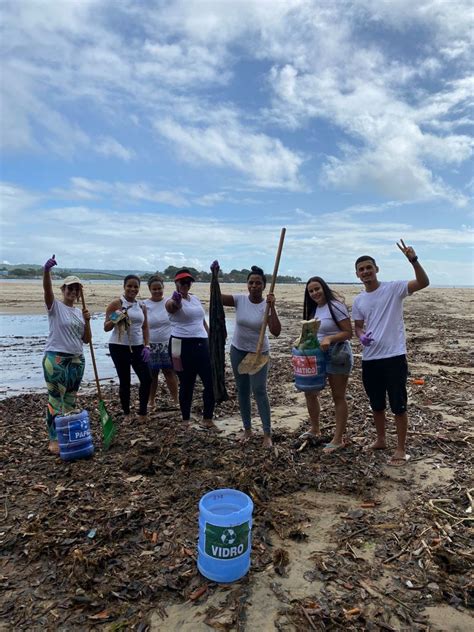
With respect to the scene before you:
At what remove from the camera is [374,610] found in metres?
2.65

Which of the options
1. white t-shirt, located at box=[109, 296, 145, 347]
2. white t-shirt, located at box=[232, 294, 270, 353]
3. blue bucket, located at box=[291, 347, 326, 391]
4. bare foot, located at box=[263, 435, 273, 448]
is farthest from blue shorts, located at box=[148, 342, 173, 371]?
blue bucket, located at box=[291, 347, 326, 391]

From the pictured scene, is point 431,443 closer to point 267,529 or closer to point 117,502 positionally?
point 267,529

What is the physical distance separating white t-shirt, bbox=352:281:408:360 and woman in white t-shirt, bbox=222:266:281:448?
3.69ft

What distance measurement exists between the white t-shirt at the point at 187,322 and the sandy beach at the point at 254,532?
1.32 meters

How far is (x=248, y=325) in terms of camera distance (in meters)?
5.30

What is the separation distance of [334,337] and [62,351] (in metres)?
3.18

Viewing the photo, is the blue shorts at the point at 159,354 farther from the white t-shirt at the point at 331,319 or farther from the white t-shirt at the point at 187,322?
the white t-shirt at the point at 331,319

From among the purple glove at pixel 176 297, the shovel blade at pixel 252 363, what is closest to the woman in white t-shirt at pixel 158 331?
the purple glove at pixel 176 297

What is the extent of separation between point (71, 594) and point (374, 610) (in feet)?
6.47

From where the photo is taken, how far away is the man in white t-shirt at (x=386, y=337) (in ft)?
15.2

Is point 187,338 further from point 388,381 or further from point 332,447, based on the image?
point 388,381

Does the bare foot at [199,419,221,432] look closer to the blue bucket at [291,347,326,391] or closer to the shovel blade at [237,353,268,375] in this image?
the shovel blade at [237,353,268,375]

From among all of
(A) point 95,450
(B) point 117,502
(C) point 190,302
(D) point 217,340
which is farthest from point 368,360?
(A) point 95,450

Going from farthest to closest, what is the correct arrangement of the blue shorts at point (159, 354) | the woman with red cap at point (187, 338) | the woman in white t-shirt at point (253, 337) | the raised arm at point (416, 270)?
the blue shorts at point (159, 354) < the woman with red cap at point (187, 338) < the woman in white t-shirt at point (253, 337) < the raised arm at point (416, 270)
